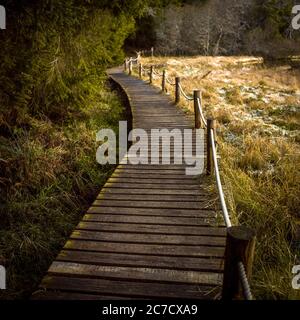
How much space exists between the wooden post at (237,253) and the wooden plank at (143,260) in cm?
79

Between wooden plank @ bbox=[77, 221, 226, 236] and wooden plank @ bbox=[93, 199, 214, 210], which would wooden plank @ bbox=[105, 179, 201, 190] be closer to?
wooden plank @ bbox=[93, 199, 214, 210]

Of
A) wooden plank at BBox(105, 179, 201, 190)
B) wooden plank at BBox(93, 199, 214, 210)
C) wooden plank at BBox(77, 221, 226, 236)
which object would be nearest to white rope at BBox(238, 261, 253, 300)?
wooden plank at BBox(77, 221, 226, 236)

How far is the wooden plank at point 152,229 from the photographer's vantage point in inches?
157

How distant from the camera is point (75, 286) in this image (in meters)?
3.17

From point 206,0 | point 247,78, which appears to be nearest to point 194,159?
point 247,78

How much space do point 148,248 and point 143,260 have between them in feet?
0.75

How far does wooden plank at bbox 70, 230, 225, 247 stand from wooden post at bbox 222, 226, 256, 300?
46.6 inches

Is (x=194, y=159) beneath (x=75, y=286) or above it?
above

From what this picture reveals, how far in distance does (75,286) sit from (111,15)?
623 cm

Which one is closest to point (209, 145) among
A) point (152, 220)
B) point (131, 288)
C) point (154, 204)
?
point (154, 204)

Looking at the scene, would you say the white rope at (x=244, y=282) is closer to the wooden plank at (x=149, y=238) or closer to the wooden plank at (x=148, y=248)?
the wooden plank at (x=148, y=248)

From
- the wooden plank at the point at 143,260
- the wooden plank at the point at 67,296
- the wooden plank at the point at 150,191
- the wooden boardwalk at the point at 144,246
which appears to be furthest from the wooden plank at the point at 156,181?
the wooden plank at the point at 67,296

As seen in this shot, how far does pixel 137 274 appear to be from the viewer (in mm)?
3314
